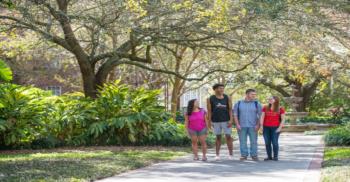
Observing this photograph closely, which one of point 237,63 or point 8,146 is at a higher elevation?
point 237,63

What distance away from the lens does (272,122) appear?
48.4 feet

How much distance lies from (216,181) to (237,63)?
2031cm

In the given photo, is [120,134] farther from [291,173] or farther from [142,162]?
[291,173]

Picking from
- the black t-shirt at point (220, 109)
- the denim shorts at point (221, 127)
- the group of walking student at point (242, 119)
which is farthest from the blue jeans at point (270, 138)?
the black t-shirt at point (220, 109)

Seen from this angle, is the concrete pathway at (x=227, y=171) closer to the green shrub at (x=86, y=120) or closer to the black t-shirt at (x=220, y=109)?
the black t-shirt at (x=220, y=109)

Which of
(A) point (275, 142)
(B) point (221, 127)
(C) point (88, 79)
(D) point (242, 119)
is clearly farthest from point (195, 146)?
(C) point (88, 79)

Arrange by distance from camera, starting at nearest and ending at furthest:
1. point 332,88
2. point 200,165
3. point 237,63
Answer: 1. point 200,165
2. point 237,63
3. point 332,88

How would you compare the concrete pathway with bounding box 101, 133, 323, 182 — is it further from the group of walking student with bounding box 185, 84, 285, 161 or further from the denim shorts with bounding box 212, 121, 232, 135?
the denim shorts with bounding box 212, 121, 232, 135

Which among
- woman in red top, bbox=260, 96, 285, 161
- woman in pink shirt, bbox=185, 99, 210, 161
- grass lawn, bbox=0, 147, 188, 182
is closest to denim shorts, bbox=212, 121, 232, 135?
woman in pink shirt, bbox=185, 99, 210, 161

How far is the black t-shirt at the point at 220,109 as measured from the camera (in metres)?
14.7

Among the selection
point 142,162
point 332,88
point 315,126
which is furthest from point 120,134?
point 332,88

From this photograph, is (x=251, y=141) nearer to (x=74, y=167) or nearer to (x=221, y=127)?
(x=221, y=127)

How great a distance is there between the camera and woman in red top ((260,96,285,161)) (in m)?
14.7

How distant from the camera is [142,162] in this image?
13602 mm
